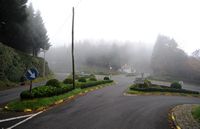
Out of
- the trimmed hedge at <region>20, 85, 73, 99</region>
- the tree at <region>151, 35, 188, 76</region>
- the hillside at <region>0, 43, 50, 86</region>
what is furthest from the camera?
the tree at <region>151, 35, 188, 76</region>

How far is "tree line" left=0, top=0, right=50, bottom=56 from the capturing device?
40125 mm

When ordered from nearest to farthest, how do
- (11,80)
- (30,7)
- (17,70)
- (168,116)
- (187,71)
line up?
(168,116) < (11,80) < (17,70) < (30,7) < (187,71)

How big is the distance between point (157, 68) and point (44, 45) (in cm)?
5204

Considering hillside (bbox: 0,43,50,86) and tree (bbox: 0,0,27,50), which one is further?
tree (bbox: 0,0,27,50)

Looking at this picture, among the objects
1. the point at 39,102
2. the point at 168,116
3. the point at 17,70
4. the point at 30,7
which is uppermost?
the point at 30,7

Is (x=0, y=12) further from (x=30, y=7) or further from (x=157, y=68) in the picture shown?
(x=157, y=68)

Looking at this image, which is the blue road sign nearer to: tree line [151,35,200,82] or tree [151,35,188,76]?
tree line [151,35,200,82]

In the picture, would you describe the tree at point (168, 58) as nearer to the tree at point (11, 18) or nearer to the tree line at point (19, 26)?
the tree line at point (19, 26)

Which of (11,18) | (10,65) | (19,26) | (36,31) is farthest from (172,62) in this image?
(10,65)

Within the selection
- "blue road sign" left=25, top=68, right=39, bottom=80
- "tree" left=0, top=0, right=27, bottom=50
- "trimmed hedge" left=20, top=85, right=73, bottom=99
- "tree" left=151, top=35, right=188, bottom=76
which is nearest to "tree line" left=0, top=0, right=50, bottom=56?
"tree" left=0, top=0, right=27, bottom=50

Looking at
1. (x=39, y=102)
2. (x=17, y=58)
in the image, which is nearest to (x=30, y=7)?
(x=17, y=58)

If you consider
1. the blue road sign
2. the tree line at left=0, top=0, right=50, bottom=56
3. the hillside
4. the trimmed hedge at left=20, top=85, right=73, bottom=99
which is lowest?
the trimmed hedge at left=20, top=85, right=73, bottom=99

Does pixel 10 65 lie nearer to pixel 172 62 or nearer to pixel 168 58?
pixel 172 62

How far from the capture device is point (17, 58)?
128ft
